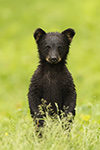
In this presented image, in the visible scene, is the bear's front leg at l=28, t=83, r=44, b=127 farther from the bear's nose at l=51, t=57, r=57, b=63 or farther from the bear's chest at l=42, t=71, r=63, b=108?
the bear's nose at l=51, t=57, r=57, b=63

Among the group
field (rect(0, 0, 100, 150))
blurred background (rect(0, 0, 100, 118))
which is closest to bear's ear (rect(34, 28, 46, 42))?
field (rect(0, 0, 100, 150))

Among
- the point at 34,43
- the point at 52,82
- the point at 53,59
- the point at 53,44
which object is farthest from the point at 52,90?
the point at 34,43

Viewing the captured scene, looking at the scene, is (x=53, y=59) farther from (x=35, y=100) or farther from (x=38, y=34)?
(x=35, y=100)

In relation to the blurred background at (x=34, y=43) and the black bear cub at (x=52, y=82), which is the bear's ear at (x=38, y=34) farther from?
the blurred background at (x=34, y=43)

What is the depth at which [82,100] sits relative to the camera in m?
11.9

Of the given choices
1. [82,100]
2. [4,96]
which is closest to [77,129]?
[82,100]

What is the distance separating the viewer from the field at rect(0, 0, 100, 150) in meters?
5.48

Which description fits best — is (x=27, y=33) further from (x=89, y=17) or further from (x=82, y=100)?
(x=82, y=100)

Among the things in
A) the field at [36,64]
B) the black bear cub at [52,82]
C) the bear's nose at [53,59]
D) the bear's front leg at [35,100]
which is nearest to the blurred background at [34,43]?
the field at [36,64]

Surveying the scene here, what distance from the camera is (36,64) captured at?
50.9ft

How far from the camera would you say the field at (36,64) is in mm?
5480

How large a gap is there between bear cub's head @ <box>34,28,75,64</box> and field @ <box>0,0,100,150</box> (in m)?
0.85

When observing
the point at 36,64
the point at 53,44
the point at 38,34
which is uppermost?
the point at 36,64

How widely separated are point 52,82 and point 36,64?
29.6 feet
